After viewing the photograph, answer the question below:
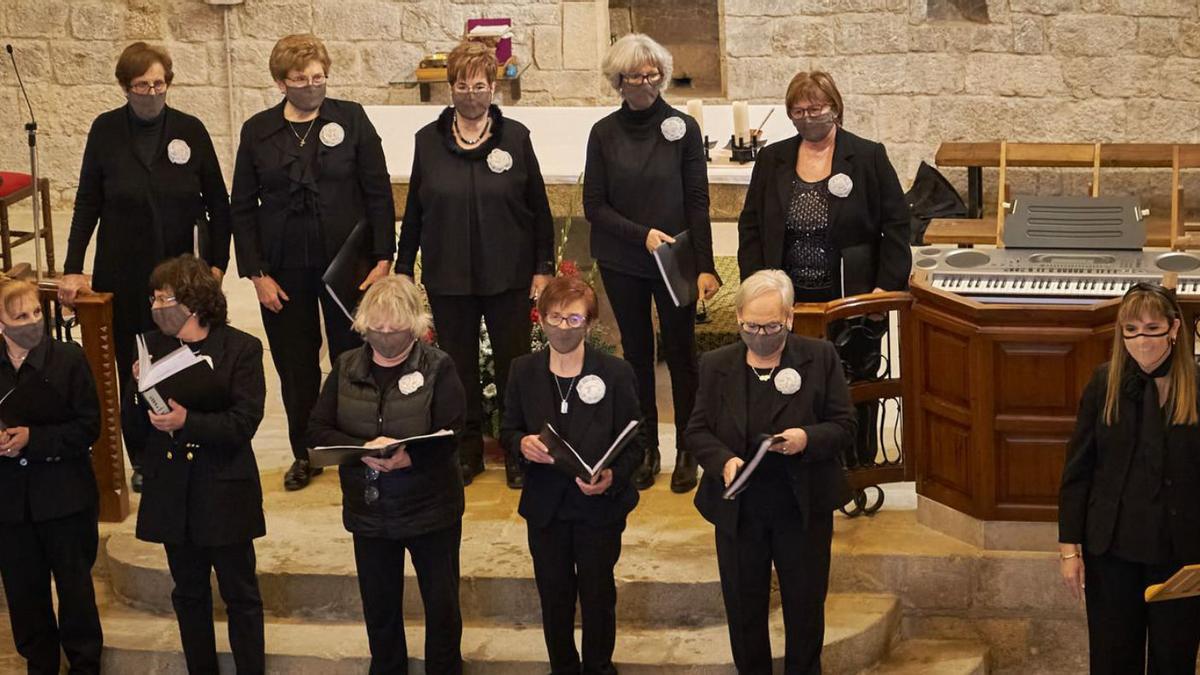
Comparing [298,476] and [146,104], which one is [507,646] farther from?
[146,104]

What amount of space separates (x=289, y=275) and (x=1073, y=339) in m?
2.69

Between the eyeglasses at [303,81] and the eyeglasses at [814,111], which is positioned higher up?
the eyeglasses at [303,81]

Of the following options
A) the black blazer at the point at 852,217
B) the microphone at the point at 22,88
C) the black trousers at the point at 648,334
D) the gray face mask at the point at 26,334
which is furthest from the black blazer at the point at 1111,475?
the microphone at the point at 22,88

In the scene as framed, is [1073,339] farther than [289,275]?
No

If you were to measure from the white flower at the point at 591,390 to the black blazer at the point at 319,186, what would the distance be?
138 cm

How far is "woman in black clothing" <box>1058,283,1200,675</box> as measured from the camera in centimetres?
537

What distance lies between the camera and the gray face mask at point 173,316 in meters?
5.92

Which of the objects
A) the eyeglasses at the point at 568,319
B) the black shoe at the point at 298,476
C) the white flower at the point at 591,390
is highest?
the eyeglasses at the point at 568,319

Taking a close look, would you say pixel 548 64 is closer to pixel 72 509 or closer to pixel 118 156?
pixel 118 156

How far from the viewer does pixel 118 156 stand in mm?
6938

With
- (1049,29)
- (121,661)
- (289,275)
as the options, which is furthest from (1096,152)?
(121,661)

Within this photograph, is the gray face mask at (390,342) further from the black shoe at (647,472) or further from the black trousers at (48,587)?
the black shoe at (647,472)

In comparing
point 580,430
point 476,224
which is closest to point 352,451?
point 580,430

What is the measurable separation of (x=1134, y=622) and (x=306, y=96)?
322cm
